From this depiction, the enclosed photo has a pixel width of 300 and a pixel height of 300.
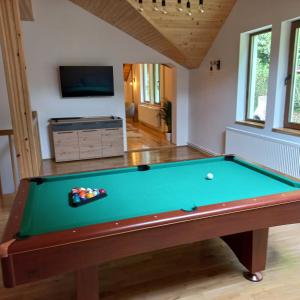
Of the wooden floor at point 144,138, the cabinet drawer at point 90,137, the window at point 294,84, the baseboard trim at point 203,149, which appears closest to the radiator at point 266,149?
the window at point 294,84

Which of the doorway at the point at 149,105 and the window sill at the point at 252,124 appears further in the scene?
the doorway at the point at 149,105

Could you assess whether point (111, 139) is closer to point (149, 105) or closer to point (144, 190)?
point (149, 105)

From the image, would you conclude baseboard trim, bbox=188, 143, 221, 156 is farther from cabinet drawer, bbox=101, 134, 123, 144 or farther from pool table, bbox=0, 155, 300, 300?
pool table, bbox=0, 155, 300, 300

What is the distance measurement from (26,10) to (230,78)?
145 inches

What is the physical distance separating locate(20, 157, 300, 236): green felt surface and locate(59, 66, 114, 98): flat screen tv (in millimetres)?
3885

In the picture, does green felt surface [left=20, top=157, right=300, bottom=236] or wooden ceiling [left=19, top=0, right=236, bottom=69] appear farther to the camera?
Result: wooden ceiling [left=19, top=0, right=236, bottom=69]

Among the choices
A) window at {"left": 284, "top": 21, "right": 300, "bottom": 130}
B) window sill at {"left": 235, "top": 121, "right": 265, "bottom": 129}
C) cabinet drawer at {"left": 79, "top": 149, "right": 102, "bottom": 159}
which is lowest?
cabinet drawer at {"left": 79, "top": 149, "right": 102, "bottom": 159}

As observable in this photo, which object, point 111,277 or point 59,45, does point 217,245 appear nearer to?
point 111,277

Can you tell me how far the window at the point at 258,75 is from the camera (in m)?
4.33

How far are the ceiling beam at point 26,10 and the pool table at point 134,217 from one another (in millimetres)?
3273

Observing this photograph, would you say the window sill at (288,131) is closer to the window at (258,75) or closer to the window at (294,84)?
the window at (294,84)

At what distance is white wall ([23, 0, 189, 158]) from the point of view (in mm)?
5473

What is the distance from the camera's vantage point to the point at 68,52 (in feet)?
18.7

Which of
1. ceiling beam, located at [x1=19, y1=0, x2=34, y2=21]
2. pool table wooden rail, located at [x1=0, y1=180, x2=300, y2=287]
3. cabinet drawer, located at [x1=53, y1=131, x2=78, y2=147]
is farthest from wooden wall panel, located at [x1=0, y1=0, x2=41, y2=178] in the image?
cabinet drawer, located at [x1=53, y1=131, x2=78, y2=147]
